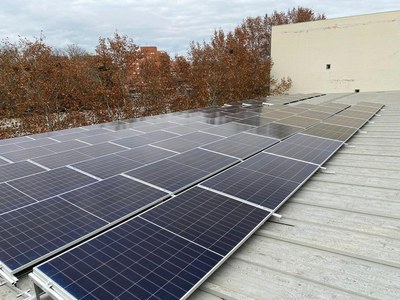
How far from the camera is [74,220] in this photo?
4359 millimetres

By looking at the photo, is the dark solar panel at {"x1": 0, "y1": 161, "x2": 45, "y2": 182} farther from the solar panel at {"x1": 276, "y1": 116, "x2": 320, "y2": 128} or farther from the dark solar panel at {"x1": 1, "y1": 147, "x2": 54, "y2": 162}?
the solar panel at {"x1": 276, "y1": 116, "x2": 320, "y2": 128}

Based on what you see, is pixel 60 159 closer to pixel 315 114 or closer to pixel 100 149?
pixel 100 149

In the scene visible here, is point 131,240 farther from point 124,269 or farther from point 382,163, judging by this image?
point 382,163

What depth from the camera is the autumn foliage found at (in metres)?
23.0

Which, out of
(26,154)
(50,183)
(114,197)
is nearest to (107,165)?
(50,183)

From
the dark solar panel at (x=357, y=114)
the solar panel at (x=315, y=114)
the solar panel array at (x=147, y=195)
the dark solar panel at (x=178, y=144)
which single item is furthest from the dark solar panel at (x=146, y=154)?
the dark solar panel at (x=357, y=114)

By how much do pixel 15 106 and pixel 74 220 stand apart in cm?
2332

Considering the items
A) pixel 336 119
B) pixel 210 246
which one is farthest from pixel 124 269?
pixel 336 119

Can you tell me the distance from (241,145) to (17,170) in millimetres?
6055

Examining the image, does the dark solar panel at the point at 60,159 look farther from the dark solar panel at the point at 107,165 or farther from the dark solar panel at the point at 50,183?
the dark solar panel at the point at 50,183

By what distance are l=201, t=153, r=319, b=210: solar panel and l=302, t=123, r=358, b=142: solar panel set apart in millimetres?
3620

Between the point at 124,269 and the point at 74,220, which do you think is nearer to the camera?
the point at 124,269

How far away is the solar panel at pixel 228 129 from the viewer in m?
10.7

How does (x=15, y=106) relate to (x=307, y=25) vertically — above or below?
below
